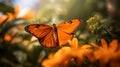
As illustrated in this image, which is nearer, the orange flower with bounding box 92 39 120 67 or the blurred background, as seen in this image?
the orange flower with bounding box 92 39 120 67

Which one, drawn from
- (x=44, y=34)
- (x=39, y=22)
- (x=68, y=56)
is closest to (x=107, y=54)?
(x=68, y=56)

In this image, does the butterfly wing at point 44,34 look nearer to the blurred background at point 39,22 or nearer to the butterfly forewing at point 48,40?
the butterfly forewing at point 48,40

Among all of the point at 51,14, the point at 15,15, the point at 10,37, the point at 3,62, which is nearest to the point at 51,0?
the point at 51,14

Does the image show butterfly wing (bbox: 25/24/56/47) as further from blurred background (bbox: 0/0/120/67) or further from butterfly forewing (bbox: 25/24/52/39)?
blurred background (bbox: 0/0/120/67)

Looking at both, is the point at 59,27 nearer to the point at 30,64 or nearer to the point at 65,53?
the point at 65,53

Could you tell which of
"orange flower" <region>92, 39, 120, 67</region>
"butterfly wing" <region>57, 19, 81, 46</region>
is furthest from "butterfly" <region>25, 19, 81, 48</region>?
"orange flower" <region>92, 39, 120, 67</region>

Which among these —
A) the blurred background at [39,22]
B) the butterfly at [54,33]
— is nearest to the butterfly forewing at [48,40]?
the butterfly at [54,33]

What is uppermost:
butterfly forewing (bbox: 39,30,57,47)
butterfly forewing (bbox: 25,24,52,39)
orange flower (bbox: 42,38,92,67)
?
butterfly forewing (bbox: 25,24,52,39)
